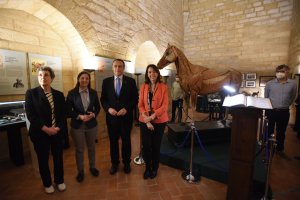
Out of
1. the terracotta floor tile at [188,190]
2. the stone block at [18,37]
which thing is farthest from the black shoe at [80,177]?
the stone block at [18,37]

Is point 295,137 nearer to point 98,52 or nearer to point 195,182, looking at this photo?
point 195,182

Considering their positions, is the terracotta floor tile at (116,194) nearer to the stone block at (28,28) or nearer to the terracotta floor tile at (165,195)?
the terracotta floor tile at (165,195)

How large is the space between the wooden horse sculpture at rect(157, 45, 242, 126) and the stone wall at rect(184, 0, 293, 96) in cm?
580

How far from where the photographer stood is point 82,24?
3.54m

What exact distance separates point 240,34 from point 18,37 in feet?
32.0

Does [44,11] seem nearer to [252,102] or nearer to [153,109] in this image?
[153,109]

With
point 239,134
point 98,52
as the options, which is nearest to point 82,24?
point 98,52

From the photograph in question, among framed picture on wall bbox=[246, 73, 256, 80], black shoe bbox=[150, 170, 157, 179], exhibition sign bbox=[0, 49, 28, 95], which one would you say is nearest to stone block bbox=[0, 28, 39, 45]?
exhibition sign bbox=[0, 49, 28, 95]

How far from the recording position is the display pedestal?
5.01 ft

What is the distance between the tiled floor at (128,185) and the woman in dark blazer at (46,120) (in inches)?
12.1

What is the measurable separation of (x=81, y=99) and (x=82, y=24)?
2326 mm

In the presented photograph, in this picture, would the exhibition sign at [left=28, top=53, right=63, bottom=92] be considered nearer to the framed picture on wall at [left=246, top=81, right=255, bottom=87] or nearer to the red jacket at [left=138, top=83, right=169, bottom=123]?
the red jacket at [left=138, top=83, right=169, bottom=123]

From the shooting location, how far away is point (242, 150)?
158 centimetres

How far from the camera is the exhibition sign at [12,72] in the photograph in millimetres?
2900
